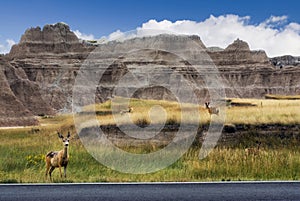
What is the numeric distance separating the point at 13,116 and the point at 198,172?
2881 inches

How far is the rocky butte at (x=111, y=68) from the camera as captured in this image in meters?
111

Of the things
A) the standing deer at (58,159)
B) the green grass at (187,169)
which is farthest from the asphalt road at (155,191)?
the standing deer at (58,159)

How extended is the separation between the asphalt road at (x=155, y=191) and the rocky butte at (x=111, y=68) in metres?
94.9

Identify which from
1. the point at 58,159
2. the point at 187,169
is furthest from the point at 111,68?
the point at 58,159

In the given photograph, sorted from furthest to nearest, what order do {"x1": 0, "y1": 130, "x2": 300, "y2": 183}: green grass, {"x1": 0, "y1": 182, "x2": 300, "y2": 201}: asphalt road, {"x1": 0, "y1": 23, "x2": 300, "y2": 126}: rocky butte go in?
{"x1": 0, "y1": 23, "x2": 300, "y2": 126}: rocky butte, {"x1": 0, "y1": 130, "x2": 300, "y2": 183}: green grass, {"x1": 0, "y1": 182, "x2": 300, "y2": 201}: asphalt road

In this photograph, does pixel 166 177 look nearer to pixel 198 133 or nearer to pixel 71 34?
pixel 198 133

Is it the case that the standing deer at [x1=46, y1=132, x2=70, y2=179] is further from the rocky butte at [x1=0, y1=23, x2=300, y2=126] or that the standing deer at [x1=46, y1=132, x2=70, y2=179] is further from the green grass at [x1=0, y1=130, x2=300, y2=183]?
the rocky butte at [x1=0, y1=23, x2=300, y2=126]

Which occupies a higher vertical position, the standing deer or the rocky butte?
the rocky butte

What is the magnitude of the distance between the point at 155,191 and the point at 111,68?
13290cm

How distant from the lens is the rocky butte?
111m

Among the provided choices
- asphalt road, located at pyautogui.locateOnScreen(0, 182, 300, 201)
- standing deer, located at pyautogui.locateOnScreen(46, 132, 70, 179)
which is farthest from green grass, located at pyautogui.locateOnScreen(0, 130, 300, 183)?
asphalt road, located at pyautogui.locateOnScreen(0, 182, 300, 201)

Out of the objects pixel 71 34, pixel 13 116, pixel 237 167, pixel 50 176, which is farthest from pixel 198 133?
pixel 71 34

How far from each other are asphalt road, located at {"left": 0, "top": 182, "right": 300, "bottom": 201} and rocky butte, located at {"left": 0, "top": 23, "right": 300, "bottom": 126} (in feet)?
311

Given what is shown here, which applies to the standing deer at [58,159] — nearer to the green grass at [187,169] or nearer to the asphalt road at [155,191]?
the green grass at [187,169]
